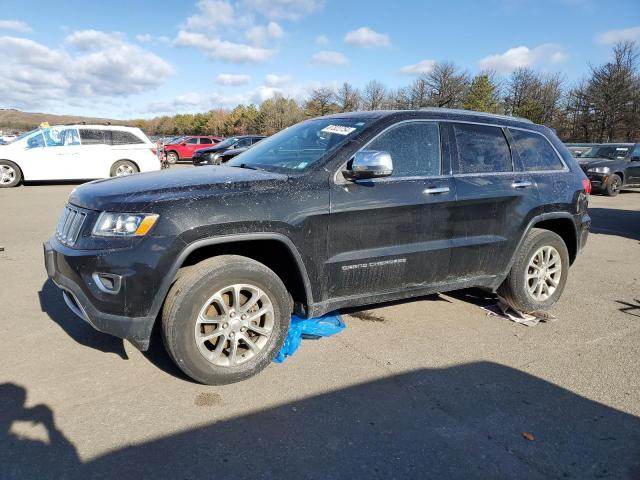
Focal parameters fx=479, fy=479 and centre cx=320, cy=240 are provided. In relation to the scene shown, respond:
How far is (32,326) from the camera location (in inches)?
157

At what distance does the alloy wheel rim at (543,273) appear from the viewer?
14.9 ft

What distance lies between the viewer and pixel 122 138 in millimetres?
14586

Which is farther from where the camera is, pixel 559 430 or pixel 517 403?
pixel 517 403

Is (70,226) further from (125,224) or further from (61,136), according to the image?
(61,136)

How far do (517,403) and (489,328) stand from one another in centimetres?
127

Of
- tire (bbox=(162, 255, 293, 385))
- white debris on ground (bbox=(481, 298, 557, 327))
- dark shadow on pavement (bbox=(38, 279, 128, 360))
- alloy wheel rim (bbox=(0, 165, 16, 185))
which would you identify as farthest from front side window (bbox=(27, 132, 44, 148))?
white debris on ground (bbox=(481, 298, 557, 327))

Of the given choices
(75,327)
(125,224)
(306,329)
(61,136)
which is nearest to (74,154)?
(61,136)

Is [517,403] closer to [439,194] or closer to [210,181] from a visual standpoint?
[439,194]

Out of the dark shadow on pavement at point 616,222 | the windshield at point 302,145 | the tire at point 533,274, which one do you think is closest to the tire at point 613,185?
the dark shadow on pavement at point 616,222

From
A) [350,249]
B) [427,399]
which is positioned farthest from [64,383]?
[427,399]

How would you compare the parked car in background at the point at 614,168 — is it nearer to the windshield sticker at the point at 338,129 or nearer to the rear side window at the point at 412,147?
the rear side window at the point at 412,147

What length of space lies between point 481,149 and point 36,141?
13824 millimetres

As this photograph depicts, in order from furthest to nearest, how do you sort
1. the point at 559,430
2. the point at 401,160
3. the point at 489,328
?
the point at 489,328, the point at 401,160, the point at 559,430

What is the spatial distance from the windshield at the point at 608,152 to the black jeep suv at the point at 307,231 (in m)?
14.3
